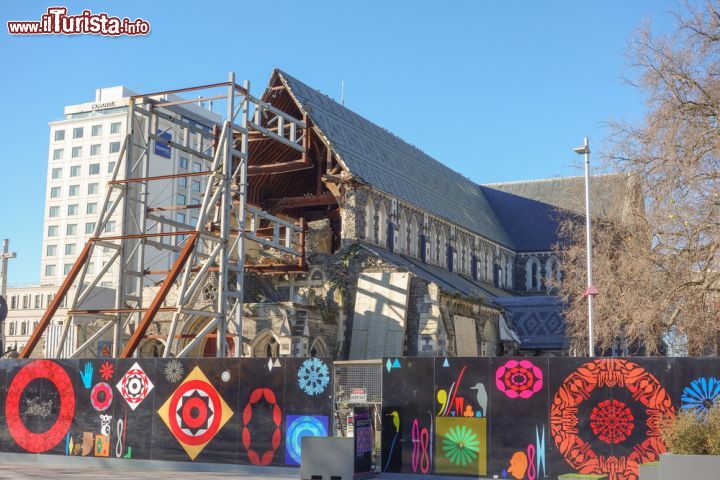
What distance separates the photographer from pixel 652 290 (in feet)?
75.0

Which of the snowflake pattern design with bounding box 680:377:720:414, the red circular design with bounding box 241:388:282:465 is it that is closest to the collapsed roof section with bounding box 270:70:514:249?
the red circular design with bounding box 241:388:282:465

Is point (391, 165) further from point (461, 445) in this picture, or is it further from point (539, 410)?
point (539, 410)

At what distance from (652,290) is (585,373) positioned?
7.64 meters

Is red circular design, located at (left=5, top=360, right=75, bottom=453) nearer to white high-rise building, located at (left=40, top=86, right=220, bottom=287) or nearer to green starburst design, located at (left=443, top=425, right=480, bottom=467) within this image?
green starburst design, located at (left=443, top=425, right=480, bottom=467)

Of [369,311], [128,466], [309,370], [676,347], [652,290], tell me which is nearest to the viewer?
[309,370]

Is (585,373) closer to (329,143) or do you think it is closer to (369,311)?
(369,311)

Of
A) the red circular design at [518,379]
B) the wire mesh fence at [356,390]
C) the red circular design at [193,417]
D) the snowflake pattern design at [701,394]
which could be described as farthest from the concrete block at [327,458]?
the snowflake pattern design at [701,394]

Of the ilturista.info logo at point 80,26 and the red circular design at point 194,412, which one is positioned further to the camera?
the ilturista.info logo at point 80,26

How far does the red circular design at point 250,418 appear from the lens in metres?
18.2

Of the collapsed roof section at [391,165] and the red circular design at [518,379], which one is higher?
the collapsed roof section at [391,165]

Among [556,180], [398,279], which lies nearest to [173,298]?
[398,279]

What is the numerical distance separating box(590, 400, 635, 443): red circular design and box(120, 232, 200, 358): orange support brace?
46.5 ft

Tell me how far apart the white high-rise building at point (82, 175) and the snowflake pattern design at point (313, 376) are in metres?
83.3

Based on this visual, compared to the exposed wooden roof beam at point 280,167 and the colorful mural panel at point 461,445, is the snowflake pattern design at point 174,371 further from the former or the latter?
the exposed wooden roof beam at point 280,167
